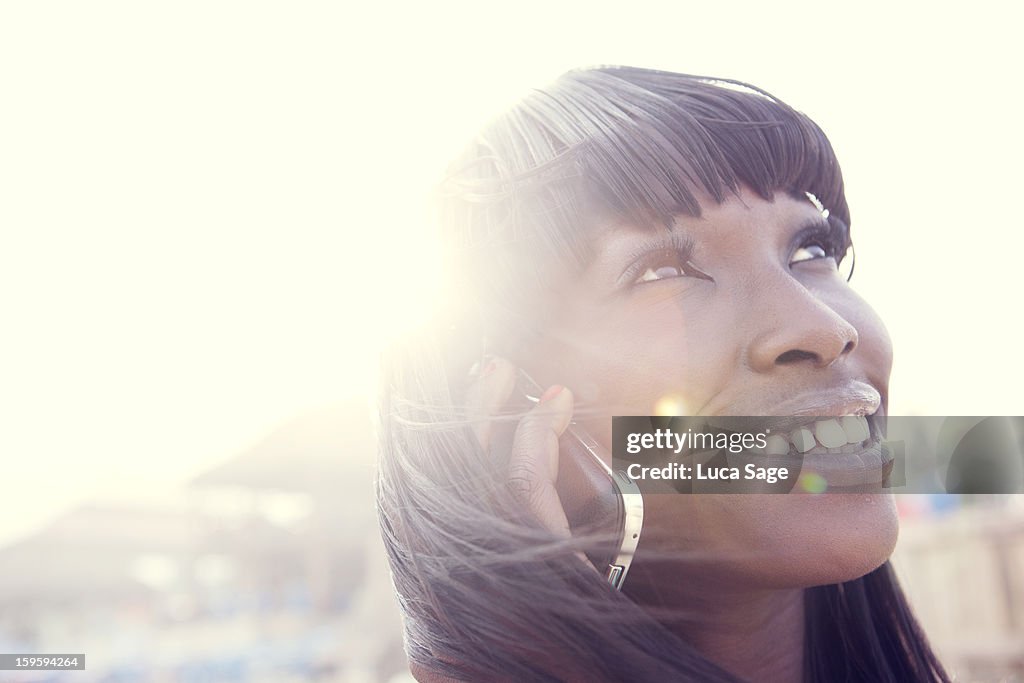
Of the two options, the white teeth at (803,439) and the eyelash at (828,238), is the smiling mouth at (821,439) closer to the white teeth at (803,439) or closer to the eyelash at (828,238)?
the white teeth at (803,439)

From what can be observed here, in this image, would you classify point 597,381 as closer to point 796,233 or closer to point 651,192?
point 651,192

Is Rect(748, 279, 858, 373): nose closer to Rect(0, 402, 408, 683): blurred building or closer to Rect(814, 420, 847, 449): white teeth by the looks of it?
Rect(814, 420, 847, 449): white teeth

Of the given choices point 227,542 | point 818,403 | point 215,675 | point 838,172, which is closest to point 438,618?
point 818,403

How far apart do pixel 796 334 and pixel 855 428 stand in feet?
0.57

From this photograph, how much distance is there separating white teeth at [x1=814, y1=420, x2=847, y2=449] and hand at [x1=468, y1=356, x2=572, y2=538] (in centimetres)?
35

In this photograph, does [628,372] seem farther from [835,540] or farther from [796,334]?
[835,540]

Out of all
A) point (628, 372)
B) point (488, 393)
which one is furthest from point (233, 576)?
point (628, 372)

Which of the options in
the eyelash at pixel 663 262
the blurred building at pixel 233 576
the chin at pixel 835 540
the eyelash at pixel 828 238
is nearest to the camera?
the chin at pixel 835 540

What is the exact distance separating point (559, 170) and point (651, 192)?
0.51ft

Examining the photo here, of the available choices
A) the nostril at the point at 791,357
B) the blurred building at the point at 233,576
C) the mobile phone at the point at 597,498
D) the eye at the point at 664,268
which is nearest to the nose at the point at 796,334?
the nostril at the point at 791,357

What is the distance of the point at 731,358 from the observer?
1100 mm

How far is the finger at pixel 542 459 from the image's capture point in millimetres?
1132

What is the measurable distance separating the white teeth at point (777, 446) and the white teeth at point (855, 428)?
9cm

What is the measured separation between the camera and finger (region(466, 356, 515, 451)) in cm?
123
